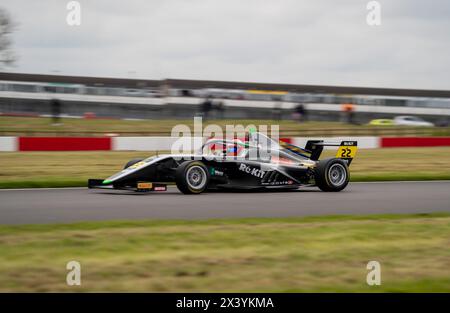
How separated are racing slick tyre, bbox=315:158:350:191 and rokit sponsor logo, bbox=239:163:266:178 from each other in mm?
1044

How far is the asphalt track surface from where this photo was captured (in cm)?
863

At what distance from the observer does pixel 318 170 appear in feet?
39.0

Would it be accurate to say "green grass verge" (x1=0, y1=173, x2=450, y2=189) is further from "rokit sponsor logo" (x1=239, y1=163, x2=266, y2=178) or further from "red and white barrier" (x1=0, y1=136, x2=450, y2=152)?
"red and white barrier" (x1=0, y1=136, x2=450, y2=152)

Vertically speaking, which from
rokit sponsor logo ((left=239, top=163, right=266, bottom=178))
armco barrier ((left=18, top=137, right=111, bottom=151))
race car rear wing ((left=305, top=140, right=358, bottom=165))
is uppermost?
armco barrier ((left=18, top=137, right=111, bottom=151))

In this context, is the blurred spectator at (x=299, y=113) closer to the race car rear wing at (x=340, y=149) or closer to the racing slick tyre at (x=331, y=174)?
the race car rear wing at (x=340, y=149)

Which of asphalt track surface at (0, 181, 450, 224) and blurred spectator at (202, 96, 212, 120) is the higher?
blurred spectator at (202, 96, 212, 120)

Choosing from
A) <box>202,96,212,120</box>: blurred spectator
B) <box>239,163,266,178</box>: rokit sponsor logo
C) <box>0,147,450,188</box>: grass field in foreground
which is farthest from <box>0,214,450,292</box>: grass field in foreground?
<box>202,96,212,120</box>: blurred spectator

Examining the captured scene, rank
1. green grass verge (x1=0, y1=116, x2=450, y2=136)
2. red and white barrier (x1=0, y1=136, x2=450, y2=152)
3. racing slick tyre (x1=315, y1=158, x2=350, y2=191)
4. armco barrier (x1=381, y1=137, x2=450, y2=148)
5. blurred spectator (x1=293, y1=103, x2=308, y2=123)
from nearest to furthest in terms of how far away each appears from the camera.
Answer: racing slick tyre (x1=315, y1=158, x2=350, y2=191)
red and white barrier (x1=0, y1=136, x2=450, y2=152)
armco barrier (x1=381, y1=137, x2=450, y2=148)
green grass verge (x1=0, y1=116, x2=450, y2=136)
blurred spectator (x1=293, y1=103, x2=308, y2=123)

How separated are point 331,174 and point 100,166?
7081 mm

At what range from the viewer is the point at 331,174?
12.0 meters

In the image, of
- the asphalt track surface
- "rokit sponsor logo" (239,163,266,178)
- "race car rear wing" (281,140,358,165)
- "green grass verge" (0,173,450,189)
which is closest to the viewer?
the asphalt track surface

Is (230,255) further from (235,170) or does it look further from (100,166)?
(100,166)

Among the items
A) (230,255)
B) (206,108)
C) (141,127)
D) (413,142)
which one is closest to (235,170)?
(230,255)

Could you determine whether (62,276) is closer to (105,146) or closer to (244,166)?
(244,166)
